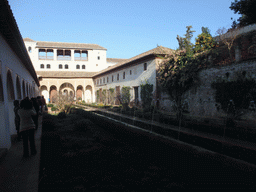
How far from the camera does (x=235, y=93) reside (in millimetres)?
9305

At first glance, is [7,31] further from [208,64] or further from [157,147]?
[208,64]

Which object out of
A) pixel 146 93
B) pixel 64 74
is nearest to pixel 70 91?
pixel 64 74

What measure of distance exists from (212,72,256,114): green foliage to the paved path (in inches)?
339

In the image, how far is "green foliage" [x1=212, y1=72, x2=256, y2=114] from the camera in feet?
28.4

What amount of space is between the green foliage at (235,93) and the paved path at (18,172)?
8.62 meters

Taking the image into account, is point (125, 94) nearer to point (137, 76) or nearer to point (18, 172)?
point (137, 76)

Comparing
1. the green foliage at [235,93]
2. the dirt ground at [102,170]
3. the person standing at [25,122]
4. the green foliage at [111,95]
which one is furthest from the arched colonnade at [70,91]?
the person standing at [25,122]

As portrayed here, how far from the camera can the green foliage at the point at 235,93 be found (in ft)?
28.4

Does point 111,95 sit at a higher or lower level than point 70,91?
lower

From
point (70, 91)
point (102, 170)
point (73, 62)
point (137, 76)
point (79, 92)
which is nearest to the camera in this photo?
point (102, 170)

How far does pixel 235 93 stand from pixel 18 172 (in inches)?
365

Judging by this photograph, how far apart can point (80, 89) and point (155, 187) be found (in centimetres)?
3656

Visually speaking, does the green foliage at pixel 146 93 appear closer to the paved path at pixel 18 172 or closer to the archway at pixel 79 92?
the paved path at pixel 18 172

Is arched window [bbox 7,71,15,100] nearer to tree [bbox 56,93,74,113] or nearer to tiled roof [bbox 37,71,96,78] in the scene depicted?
tree [bbox 56,93,74,113]
